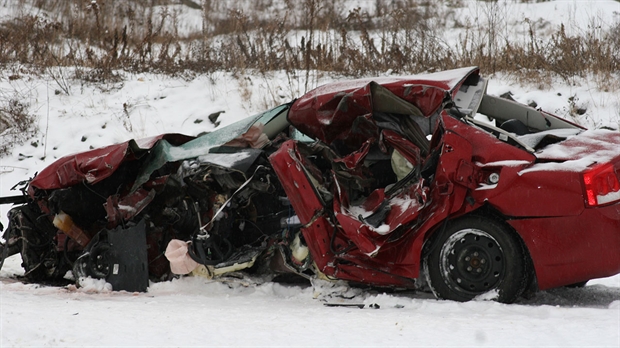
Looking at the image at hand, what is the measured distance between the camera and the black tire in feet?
13.2

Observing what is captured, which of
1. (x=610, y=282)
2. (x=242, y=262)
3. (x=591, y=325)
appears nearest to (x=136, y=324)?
(x=242, y=262)

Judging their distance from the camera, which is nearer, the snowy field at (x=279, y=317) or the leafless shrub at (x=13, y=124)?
the snowy field at (x=279, y=317)

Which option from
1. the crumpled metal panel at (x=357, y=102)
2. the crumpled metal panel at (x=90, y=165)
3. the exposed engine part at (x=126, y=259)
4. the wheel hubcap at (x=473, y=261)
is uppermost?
the crumpled metal panel at (x=357, y=102)

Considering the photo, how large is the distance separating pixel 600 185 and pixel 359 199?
1.70 m

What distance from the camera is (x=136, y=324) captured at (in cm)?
372

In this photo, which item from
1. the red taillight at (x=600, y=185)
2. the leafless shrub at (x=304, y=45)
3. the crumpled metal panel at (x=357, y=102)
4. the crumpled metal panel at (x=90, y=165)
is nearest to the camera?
the red taillight at (x=600, y=185)

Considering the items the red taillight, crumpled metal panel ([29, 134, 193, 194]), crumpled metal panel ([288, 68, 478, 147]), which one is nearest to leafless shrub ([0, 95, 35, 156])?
crumpled metal panel ([29, 134, 193, 194])

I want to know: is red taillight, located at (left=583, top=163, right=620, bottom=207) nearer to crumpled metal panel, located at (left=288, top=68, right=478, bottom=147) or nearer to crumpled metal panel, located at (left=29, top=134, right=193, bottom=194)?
crumpled metal panel, located at (left=288, top=68, right=478, bottom=147)

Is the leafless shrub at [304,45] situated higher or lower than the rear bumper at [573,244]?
higher

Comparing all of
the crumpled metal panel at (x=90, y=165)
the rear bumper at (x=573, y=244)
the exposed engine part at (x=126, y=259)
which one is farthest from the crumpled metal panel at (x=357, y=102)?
the exposed engine part at (x=126, y=259)

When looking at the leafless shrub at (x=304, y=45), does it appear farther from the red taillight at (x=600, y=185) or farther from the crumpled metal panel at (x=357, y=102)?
the red taillight at (x=600, y=185)

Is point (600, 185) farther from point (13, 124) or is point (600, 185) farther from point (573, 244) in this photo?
point (13, 124)

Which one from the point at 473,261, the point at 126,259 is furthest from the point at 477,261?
the point at 126,259

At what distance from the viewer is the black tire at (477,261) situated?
4.02 metres
